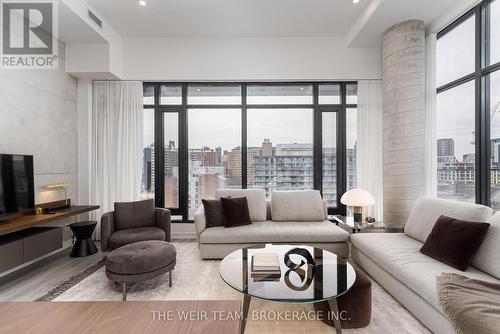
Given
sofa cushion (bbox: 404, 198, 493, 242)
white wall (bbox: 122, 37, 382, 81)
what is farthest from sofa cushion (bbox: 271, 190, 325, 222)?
white wall (bbox: 122, 37, 382, 81)

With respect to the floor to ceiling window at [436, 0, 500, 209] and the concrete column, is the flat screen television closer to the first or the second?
the concrete column

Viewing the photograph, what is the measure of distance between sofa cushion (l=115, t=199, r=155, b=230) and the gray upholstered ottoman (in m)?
0.90

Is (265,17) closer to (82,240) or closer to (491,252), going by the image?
(491,252)

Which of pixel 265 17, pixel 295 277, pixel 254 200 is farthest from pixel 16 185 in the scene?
pixel 265 17

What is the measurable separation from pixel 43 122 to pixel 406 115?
4.98 m

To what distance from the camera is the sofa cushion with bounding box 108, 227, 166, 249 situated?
282 cm

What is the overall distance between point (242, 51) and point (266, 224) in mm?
2810

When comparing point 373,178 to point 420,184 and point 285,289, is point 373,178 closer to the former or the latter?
point 420,184

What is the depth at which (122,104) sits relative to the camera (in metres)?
4.05

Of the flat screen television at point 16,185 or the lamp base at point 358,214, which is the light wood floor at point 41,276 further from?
the lamp base at point 358,214

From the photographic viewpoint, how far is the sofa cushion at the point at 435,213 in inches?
84.3

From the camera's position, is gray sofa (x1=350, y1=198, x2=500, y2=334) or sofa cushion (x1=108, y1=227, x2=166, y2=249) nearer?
gray sofa (x1=350, y1=198, x2=500, y2=334)

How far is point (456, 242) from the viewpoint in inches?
79.5

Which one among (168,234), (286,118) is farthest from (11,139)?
(286,118)
